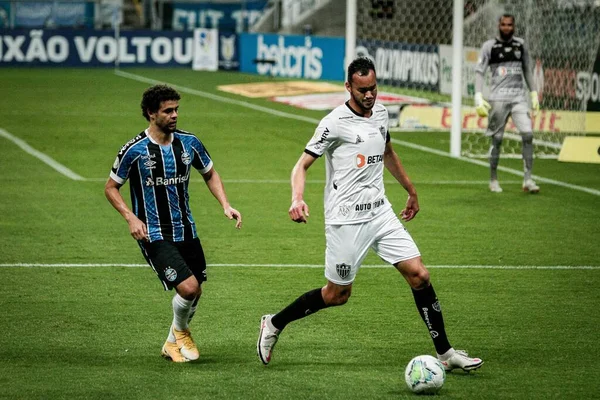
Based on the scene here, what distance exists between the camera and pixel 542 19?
21781 mm

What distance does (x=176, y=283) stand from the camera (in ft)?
24.3

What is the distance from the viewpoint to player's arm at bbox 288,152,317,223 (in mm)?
6977

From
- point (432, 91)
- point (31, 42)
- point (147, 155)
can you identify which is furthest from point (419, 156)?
point (31, 42)

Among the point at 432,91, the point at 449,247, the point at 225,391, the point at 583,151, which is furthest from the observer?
the point at 432,91

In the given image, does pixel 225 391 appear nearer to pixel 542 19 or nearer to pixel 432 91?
pixel 542 19

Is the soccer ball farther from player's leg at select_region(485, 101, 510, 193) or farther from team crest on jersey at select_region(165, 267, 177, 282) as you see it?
player's leg at select_region(485, 101, 510, 193)

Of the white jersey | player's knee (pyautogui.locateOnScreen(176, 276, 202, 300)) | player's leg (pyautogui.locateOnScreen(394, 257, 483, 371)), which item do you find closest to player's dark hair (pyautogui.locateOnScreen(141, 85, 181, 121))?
the white jersey

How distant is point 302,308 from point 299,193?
84 centimetres

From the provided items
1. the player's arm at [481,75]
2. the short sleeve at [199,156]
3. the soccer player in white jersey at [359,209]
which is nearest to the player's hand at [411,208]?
the soccer player in white jersey at [359,209]

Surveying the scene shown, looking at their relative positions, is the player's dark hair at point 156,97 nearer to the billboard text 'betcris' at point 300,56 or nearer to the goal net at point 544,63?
the goal net at point 544,63

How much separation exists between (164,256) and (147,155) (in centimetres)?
64

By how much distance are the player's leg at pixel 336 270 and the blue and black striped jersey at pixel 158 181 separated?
0.84 m

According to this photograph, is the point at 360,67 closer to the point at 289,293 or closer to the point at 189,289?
the point at 189,289

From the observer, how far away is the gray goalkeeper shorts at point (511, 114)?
15453mm
